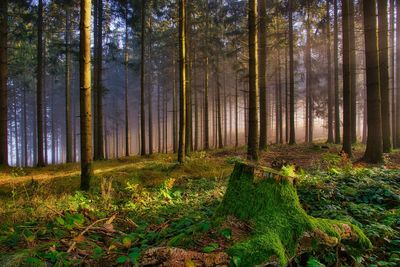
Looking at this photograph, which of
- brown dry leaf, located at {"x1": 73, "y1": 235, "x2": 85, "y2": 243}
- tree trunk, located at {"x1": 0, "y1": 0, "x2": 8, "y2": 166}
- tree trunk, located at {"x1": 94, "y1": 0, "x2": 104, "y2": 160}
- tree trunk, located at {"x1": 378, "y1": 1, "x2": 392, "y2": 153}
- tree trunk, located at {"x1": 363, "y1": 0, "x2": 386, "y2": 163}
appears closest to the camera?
brown dry leaf, located at {"x1": 73, "y1": 235, "x2": 85, "y2": 243}

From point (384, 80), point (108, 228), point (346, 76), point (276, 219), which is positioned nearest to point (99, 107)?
point (346, 76)

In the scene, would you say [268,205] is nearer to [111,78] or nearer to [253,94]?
[253,94]

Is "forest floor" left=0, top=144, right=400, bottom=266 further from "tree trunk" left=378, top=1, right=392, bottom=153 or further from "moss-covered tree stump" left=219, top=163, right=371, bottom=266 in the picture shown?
"tree trunk" left=378, top=1, right=392, bottom=153

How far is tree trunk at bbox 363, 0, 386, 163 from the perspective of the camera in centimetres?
1081

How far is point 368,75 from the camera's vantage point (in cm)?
1097

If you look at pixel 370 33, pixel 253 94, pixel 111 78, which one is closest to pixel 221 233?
pixel 253 94

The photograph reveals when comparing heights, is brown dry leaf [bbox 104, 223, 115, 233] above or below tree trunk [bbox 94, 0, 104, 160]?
below

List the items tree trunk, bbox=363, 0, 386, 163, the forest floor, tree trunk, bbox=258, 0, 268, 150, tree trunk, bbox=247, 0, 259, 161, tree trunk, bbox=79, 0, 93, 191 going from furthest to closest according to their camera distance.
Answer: tree trunk, bbox=258, 0, 268, 150
tree trunk, bbox=247, 0, 259, 161
tree trunk, bbox=363, 0, 386, 163
tree trunk, bbox=79, 0, 93, 191
the forest floor

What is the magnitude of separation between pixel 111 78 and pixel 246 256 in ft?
189

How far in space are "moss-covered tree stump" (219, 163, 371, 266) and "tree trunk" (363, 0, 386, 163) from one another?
316 inches

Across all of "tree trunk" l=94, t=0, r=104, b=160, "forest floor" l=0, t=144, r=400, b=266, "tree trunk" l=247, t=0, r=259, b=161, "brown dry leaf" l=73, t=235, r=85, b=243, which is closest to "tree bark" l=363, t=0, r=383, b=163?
"forest floor" l=0, t=144, r=400, b=266

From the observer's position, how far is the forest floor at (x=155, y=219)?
3141mm

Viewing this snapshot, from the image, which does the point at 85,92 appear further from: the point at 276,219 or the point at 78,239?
the point at 276,219

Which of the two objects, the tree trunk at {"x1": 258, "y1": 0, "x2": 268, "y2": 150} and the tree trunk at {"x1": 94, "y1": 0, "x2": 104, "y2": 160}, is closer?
the tree trunk at {"x1": 258, "y1": 0, "x2": 268, "y2": 150}
